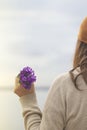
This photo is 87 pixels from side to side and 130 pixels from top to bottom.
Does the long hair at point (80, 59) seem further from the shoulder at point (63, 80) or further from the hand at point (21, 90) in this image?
the hand at point (21, 90)

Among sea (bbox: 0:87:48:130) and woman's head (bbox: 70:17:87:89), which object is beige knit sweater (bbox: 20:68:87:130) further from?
sea (bbox: 0:87:48:130)

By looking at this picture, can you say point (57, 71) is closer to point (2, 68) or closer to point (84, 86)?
point (2, 68)

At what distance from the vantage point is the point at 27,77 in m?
1.20

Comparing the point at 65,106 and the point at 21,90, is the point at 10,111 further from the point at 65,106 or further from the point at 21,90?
the point at 65,106

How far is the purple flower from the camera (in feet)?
3.89

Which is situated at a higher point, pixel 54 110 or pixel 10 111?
pixel 54 110

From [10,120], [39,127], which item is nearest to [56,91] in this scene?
[39,127]

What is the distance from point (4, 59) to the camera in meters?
3.14

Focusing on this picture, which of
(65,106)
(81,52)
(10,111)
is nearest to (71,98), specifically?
(65,106)

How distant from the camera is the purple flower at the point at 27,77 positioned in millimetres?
1185

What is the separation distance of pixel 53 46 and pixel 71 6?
356 mm

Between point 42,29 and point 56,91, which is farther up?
point 56,91

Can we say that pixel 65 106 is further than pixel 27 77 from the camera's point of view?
No

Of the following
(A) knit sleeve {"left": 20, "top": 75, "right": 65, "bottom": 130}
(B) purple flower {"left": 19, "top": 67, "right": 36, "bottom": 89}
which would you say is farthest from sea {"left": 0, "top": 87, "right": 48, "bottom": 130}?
(A) knit sleeve {"left": 20, "top": 75, "right": 65, "bottom": 130}
